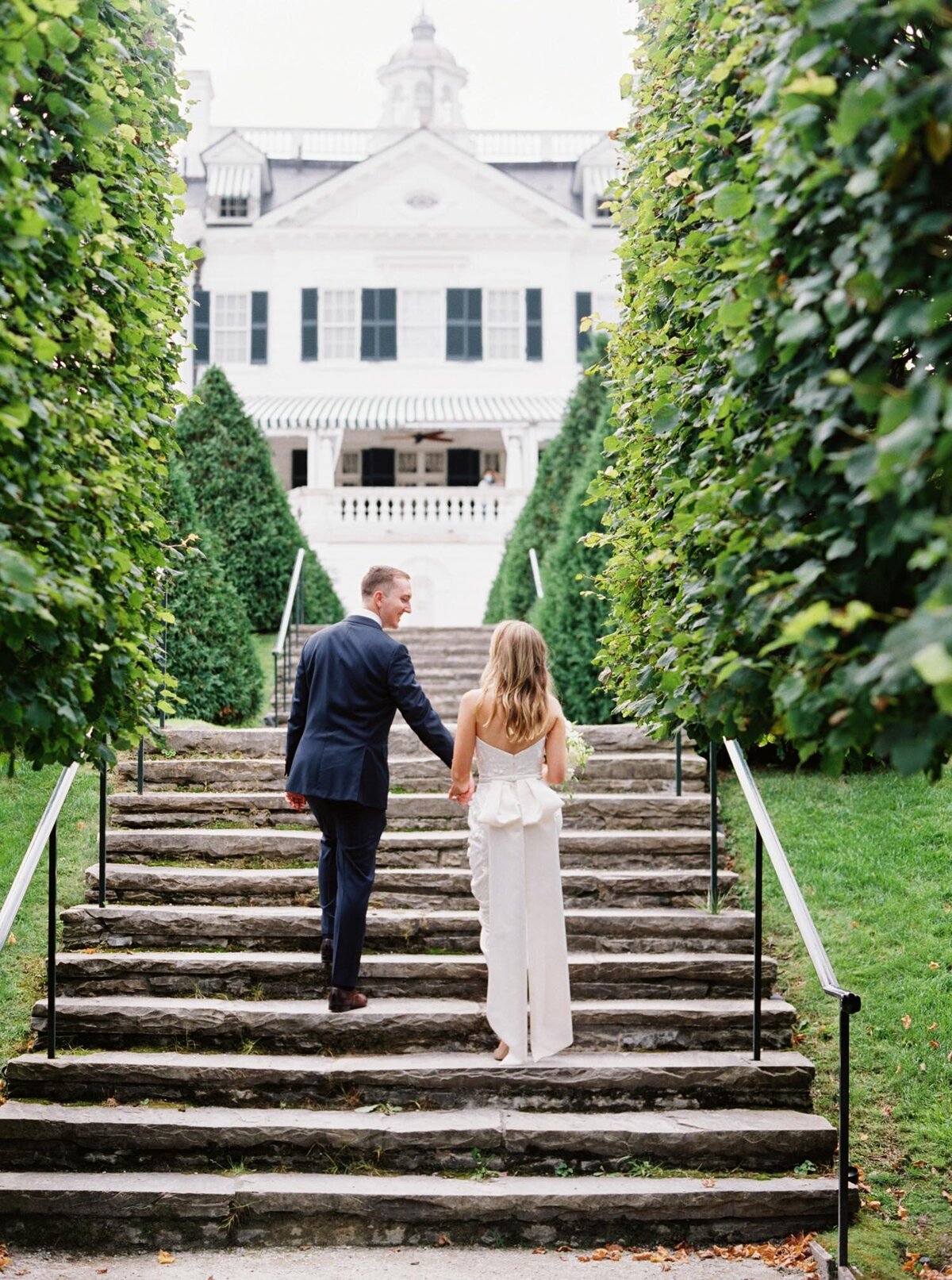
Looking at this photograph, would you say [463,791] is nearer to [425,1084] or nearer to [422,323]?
[425,1084]

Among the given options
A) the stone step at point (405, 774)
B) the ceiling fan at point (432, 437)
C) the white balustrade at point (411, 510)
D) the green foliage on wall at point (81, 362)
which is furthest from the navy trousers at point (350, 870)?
the ceiling fan at point (432, 437)

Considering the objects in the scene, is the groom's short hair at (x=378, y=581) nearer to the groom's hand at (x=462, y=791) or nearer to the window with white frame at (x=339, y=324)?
the groom's hand at (x=462, y=791)

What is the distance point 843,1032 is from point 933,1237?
872mm

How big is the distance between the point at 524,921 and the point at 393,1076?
78 cm

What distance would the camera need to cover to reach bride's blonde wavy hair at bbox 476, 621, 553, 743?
513 cm

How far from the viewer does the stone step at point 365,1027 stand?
5.27 m

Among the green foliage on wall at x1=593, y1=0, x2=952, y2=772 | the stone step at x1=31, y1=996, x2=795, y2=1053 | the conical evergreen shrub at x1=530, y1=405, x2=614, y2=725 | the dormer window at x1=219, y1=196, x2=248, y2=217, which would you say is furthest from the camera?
the dormer window at x1=219, y1=196, x2=248, y2=217

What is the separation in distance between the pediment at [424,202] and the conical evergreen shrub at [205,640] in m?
17.5

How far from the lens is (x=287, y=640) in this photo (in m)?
12.7

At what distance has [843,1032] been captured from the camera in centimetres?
426

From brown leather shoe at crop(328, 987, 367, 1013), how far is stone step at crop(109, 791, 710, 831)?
1841mm

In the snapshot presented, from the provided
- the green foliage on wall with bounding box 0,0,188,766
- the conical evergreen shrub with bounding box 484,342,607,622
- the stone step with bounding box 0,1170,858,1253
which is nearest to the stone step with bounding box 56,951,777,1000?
the stone step with bounding box 0,1170,858,1253

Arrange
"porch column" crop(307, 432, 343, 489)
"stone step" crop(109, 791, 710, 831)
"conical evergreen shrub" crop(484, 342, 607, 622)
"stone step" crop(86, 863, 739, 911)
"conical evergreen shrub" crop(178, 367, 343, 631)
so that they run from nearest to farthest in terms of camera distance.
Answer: "stone step" crop(86, 863, 739, 911)
"stone step" crop(109, 791, 710, 831)
"conical evergreen shrub" crop(484, 342, 607, 622)
"conical evergreen shrub" crop(178, 367, 343, 631)
"porch column" crop(307, 432, 343, 489)

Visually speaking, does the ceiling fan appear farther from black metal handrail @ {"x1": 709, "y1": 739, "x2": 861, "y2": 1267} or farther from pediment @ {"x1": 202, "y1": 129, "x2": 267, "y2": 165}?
black metal handrail @ {"x1": 709, "y1": 739, "x2": 861, "y2": 1267}
